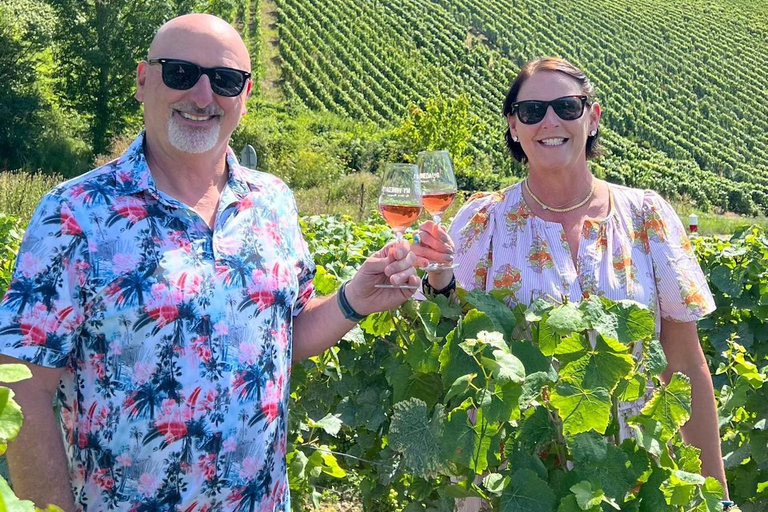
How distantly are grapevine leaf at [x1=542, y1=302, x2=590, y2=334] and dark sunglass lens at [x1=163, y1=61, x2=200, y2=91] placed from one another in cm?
109

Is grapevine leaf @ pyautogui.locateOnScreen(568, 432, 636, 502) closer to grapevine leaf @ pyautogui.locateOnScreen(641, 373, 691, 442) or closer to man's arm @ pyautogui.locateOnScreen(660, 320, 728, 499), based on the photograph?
grapevine leaf @ pyautogui.locateOnScreen(641, 373, 691, 442)

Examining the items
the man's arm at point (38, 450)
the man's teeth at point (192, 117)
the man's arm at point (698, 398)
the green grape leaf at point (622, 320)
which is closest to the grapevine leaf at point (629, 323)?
the green grape leaf at point (622, 320)

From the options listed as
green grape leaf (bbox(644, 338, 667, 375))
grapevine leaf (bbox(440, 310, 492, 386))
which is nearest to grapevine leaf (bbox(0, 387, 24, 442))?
grapevine leaf (bbox(440, 310, 492, 386))

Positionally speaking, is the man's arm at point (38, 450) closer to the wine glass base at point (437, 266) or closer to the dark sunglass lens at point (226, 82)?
the dark sunglass lens at point (226, 82)

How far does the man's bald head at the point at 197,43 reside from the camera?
6.37 feet

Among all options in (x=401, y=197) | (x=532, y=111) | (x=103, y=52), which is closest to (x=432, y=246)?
(x=401, y=197)

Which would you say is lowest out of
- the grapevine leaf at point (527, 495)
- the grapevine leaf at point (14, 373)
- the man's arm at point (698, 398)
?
the man's arm at point (698, 398)

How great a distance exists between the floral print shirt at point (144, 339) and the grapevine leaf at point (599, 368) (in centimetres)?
80

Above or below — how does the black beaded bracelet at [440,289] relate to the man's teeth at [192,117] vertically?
below

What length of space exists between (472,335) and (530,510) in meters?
0.41

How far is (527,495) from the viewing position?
1.58m

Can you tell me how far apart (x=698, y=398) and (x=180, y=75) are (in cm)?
178

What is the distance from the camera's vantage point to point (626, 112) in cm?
4166

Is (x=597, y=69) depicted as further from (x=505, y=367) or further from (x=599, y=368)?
(x=505, y=367)
